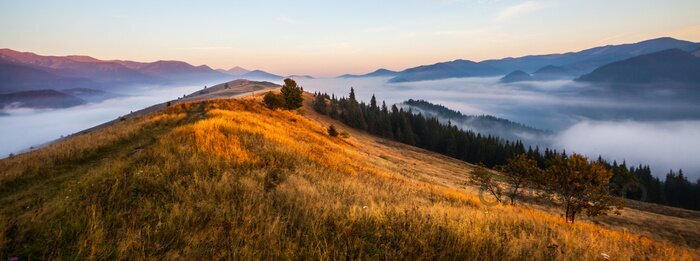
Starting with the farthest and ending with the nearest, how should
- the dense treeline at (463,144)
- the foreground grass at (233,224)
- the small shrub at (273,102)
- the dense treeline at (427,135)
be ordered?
1. the dense treeline at (427,135)
2. the dense treeline at (463,144)
3. the small shrub at (273,102)
4. the foreground grass at (233,224)

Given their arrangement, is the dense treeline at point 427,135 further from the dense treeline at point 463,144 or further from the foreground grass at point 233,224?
the foreground grass at point 233,224

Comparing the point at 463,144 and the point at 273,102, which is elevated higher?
the point at 273,102

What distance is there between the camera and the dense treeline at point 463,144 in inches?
3947

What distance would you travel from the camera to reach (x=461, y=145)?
118 meters

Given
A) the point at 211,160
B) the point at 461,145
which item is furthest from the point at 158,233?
the point at 461,145

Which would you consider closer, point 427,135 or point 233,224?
point 233,224

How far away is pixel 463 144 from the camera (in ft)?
385

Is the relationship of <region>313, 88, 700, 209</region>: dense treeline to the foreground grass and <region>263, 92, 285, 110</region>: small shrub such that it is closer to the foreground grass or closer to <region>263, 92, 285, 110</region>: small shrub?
<region>263, 92, 285, 110</region>: small shrub

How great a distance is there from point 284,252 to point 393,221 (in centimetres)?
215

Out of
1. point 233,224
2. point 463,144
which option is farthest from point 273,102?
point 463,144

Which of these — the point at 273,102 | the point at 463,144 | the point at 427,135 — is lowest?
the point at 463,144

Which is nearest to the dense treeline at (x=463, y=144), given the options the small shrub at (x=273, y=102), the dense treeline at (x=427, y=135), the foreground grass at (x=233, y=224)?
the dense treeline at (x=427, y=135)

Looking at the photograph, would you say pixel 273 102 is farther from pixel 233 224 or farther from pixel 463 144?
pixel 463 144

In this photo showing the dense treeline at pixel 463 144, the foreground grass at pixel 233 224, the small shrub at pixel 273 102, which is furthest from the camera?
the dense treeline at pixel 463 144
